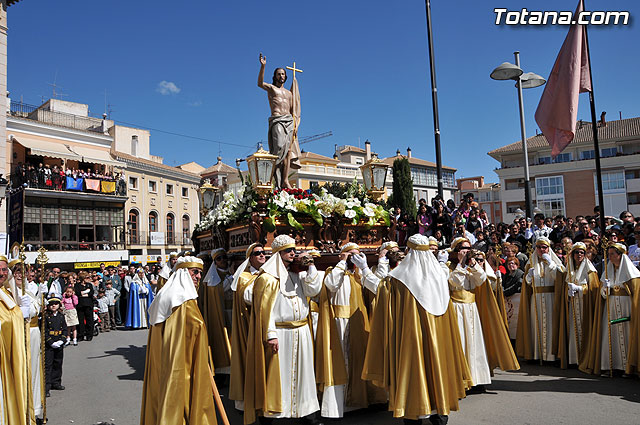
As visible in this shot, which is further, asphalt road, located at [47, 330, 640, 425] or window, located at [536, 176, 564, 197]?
window, located at [536, 176, 564, 197]

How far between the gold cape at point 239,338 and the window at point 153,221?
119ft

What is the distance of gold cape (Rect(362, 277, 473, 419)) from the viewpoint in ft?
16.2

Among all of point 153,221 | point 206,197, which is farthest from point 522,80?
point 153,221

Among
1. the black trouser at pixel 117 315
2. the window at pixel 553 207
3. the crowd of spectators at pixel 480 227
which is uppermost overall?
the window at pixel 553 207

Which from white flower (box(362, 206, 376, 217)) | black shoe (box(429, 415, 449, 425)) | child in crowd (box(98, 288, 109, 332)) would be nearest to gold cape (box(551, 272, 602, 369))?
white flower (box(362, 206, 376, 217))

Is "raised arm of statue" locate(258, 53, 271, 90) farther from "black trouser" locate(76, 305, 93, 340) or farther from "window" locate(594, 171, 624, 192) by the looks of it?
"window" locate(594, 171, 624, 192)

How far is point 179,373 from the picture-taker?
4684 millimetres

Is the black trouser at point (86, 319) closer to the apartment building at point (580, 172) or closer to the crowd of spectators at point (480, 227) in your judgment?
the crowd of spectators at point (480, 227)

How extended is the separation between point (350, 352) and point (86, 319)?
397 inches

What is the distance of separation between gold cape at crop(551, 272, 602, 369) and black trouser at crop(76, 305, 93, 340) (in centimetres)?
1136

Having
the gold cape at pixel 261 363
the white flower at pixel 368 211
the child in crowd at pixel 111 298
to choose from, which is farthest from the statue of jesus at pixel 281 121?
the child in crowd at pixel 111 298

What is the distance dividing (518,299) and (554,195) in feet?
148

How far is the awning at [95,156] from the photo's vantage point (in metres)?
32.9

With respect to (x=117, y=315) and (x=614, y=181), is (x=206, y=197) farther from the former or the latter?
(x=614, y=181)
